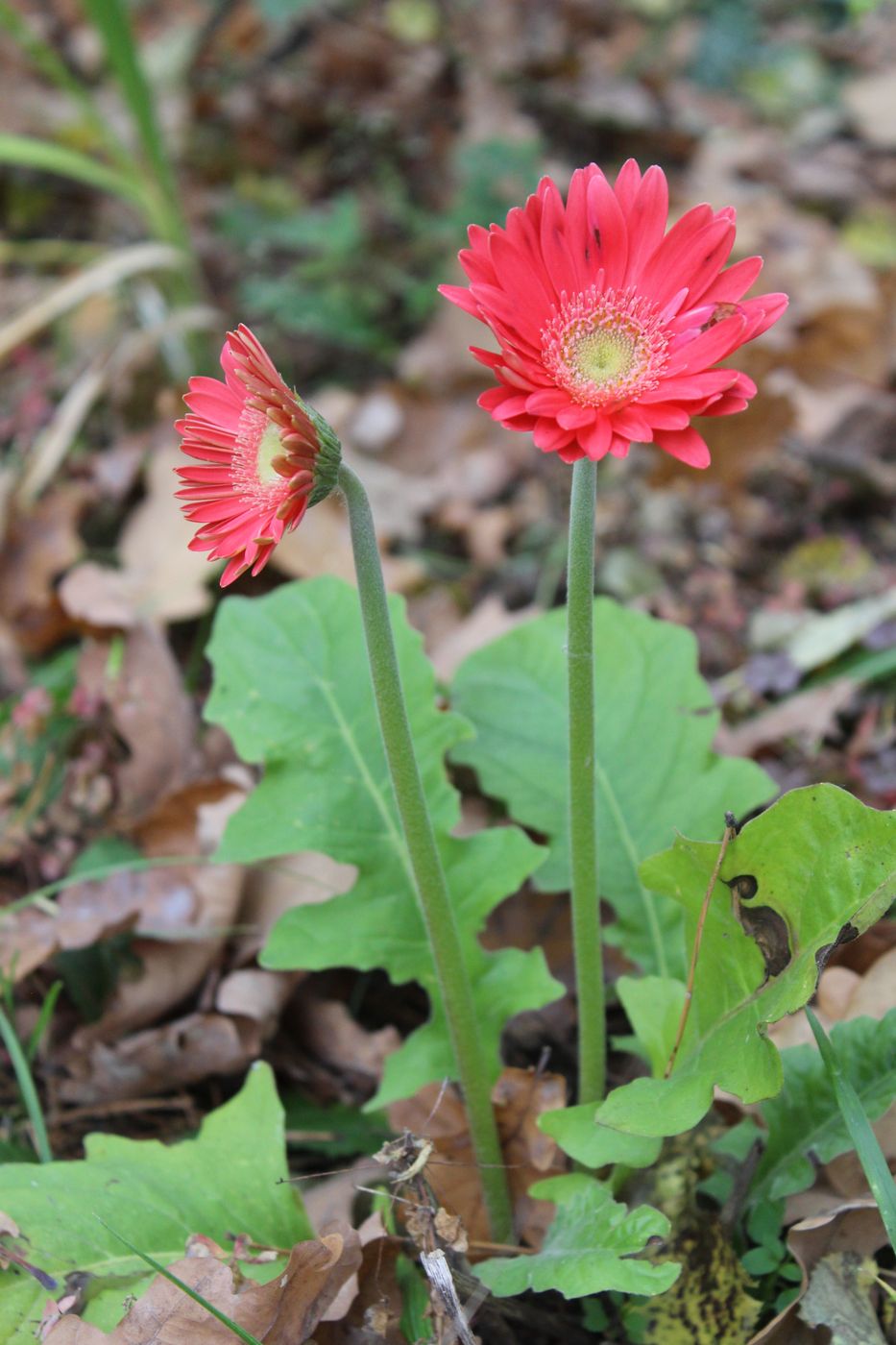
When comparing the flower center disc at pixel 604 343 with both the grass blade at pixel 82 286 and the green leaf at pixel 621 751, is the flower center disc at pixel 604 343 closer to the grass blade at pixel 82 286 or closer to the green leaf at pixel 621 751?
the green leaf at pixel 621 751

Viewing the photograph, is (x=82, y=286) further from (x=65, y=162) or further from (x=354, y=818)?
(x=354, y=818)

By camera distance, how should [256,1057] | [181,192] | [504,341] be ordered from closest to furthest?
[504,341] → [256,1057] → [181,192]

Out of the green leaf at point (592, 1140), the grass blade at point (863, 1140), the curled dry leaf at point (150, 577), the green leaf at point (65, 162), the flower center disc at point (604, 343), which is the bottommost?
the green leaf at point (592, 1140)

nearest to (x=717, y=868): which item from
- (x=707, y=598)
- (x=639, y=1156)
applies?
(x=639, y=1156)

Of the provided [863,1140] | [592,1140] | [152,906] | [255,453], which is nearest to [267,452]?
[255,453]

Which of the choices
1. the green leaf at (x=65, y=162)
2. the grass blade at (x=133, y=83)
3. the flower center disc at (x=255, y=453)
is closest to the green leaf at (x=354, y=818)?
the flower center disc at (x=255, y=453)

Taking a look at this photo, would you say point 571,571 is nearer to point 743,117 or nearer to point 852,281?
point 852,281
